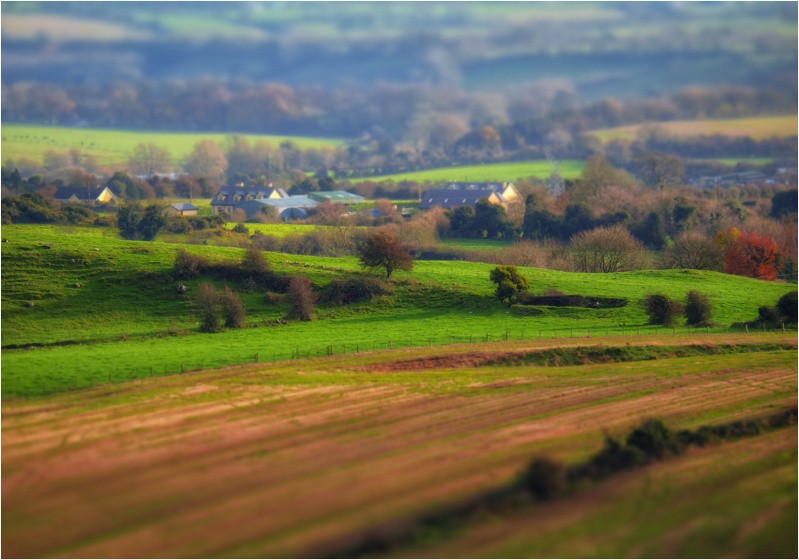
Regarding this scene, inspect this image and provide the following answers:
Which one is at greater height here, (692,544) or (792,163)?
(792,163)

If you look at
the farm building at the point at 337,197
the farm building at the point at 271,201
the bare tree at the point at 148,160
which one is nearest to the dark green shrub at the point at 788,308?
the farm building at the point at 271,201

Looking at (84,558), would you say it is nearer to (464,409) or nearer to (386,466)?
(386,466)

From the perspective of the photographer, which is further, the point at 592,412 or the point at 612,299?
the point at 612,299

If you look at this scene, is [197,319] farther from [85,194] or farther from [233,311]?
[85,194]

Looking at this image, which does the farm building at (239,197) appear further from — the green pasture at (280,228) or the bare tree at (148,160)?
the bare tree at (148,160)

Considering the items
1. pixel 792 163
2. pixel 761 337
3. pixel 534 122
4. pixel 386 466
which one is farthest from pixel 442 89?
pixel 386 466

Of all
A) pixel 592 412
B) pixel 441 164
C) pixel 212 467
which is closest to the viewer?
pixel 212 467
